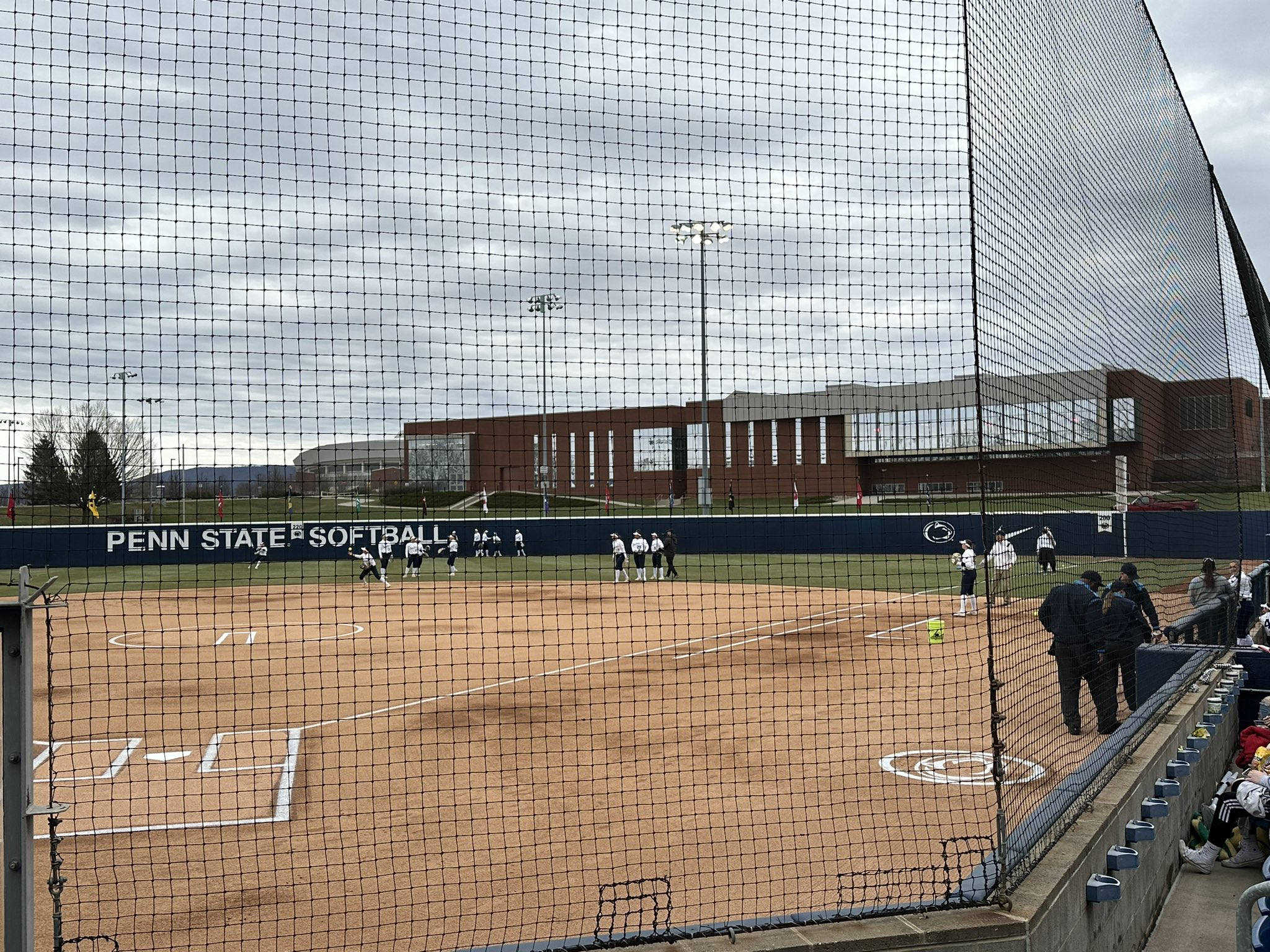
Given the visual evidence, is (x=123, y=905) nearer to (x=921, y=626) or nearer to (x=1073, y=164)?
(x=1073, y=164)

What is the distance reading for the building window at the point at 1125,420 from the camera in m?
9.26

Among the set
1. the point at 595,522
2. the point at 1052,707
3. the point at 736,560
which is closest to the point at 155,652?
the point at 1052,707

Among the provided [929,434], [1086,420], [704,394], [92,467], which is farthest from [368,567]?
[1086,420]

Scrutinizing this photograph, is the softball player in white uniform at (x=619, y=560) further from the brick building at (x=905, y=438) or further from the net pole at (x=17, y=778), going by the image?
the net pole at (x=17, y=778)

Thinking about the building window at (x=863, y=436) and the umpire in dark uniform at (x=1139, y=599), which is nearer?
the umpire in dark uniform at (x=1139, y=599)

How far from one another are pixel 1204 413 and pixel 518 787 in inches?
358

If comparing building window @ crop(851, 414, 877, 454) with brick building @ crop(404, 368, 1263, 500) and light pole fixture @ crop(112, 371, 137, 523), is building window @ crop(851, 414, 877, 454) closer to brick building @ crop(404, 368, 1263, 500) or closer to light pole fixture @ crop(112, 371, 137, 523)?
brick building @ crop(404, 368, 1263, 500)

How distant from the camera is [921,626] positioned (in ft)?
63.6

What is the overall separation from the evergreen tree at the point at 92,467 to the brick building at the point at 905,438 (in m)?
1.62

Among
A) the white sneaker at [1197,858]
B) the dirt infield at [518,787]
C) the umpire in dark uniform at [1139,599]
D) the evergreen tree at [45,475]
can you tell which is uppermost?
the evergreen tree at [45,475]

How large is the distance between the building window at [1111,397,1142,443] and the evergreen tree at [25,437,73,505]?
7.81 meters

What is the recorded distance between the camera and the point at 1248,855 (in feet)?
A: 24.8

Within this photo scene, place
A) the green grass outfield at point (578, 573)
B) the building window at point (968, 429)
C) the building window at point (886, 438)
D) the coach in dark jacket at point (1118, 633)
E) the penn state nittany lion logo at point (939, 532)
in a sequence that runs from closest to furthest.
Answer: the building window at point (968, 429)
the coach in dark jacket at point (1118, 633)
the building window at point (886, 438)
the green grass outfield at point (578, 573)
the penn state nittany lion logo at point (939, 532)

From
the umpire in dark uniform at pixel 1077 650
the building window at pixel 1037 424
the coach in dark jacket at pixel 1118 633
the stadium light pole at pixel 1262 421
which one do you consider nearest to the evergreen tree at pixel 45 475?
the building window at pixel 1037 424
